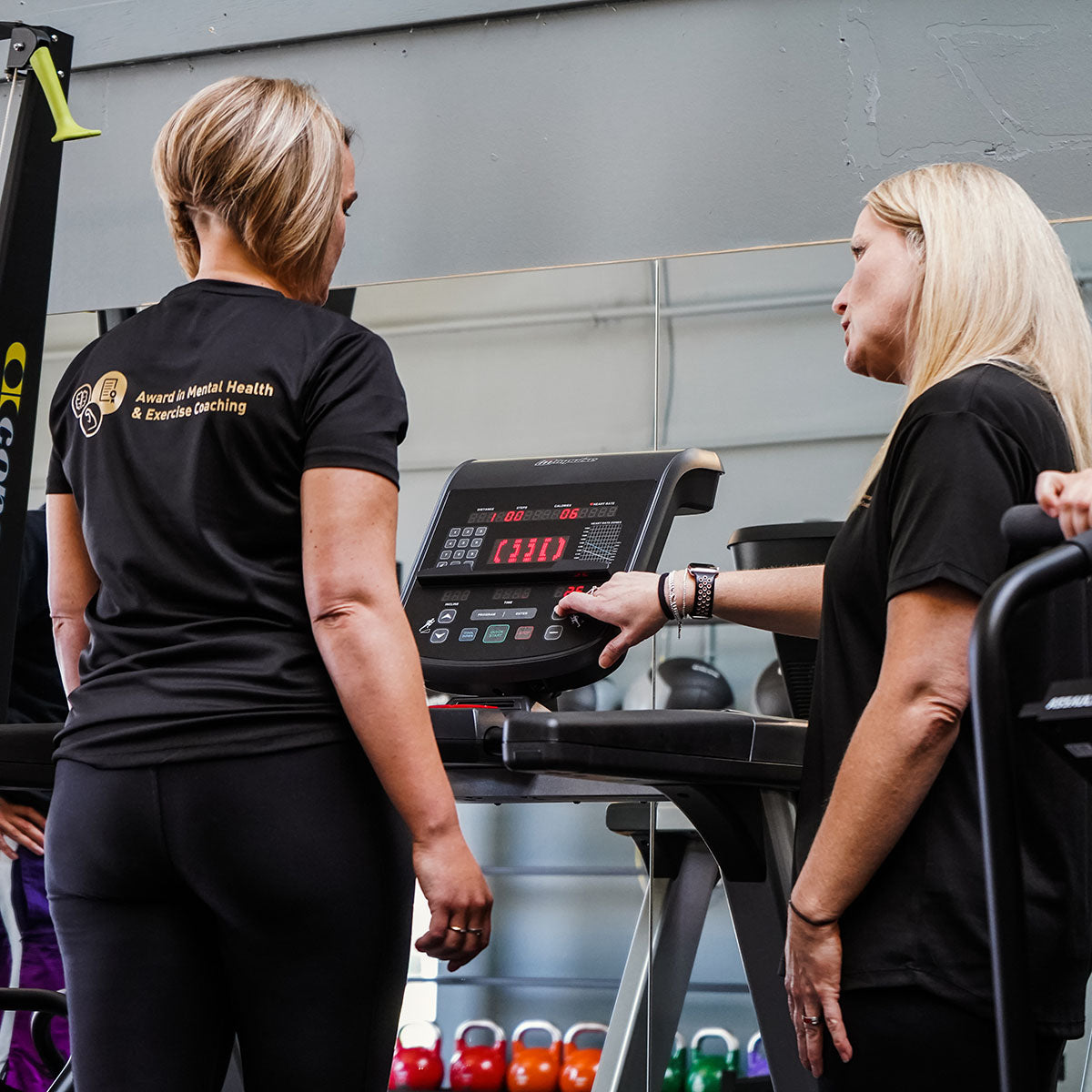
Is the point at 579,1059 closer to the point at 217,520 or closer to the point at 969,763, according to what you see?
the point at 969,763

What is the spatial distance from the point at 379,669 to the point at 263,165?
1.61 feet

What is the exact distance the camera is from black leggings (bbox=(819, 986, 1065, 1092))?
47.9 inches

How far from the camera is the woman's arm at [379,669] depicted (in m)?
1.23

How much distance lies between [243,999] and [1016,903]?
661 mm

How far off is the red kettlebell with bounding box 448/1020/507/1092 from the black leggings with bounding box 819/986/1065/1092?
197cm

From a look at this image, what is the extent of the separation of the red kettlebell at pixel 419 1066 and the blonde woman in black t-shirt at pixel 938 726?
79.2 inches

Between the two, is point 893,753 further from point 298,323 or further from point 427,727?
point 298,323

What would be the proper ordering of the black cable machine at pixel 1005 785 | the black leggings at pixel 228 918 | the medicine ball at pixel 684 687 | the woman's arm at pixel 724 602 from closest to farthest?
the black cable machine at pixel 1005 785
the black leggings at pixel 228 918
the woman's arm at pixel 724 602
the medicine ball at pixel 684 687

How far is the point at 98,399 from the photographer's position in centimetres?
134

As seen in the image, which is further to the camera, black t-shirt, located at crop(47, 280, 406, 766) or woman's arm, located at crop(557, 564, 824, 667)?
woman's arm, located at crop(557, 564, 824, 667)

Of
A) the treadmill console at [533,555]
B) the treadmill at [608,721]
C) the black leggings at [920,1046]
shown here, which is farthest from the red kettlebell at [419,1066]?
the black leggings at [920,1046]

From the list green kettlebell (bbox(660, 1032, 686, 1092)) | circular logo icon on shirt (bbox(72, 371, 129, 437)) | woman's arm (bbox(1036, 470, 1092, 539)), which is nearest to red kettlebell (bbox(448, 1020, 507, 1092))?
green kettlebell (bbox(660, 1032, 686, 1092))

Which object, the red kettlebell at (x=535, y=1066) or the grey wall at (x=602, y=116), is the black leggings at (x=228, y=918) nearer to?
the red kettlebell at (x=535, y=1066)

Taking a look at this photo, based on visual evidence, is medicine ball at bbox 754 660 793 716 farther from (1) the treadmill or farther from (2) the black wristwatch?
(2) the black wristwatch
